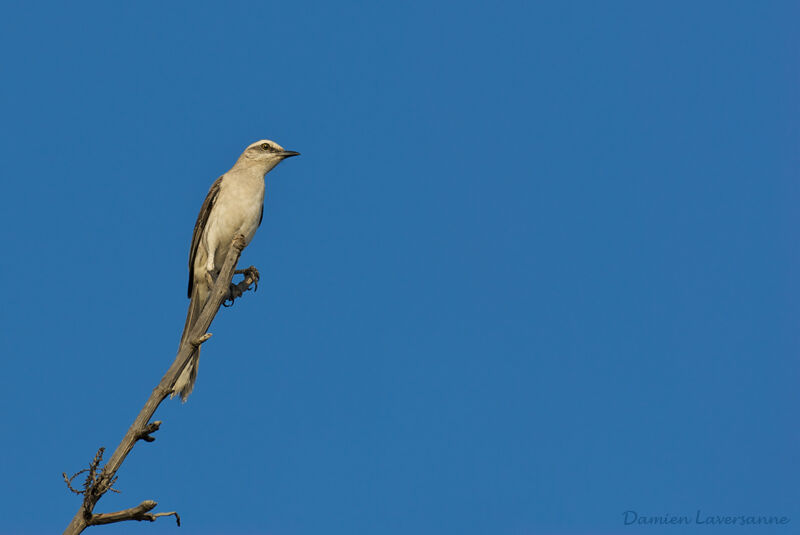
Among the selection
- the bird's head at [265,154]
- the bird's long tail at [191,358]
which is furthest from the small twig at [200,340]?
the bird's head at [265,154]

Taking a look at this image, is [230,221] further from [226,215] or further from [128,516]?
[128,516]

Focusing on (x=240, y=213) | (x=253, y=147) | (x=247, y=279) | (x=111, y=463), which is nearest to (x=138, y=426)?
(x=111, y=463)

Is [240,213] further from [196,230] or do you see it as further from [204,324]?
[204,324]

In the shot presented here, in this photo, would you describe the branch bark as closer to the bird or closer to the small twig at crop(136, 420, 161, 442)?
the small twig at crop(136, 420, 161, 442)

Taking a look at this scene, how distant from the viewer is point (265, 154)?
12859mm

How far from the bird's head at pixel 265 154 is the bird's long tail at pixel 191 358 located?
1990 mm

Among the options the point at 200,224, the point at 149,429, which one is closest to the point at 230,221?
the point at 200,224

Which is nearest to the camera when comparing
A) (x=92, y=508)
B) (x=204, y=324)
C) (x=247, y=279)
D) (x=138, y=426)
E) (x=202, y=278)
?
(x=92, y=508)

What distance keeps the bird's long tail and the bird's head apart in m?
1.99

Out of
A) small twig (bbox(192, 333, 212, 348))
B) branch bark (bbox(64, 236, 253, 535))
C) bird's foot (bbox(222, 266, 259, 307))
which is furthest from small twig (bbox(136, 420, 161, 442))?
bird's foot (bbox(222, 266, 259, 307))

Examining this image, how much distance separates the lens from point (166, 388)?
8234 mm

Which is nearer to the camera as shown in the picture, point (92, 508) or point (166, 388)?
point (92, 508)

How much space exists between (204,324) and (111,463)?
189cm

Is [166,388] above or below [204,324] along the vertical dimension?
below
